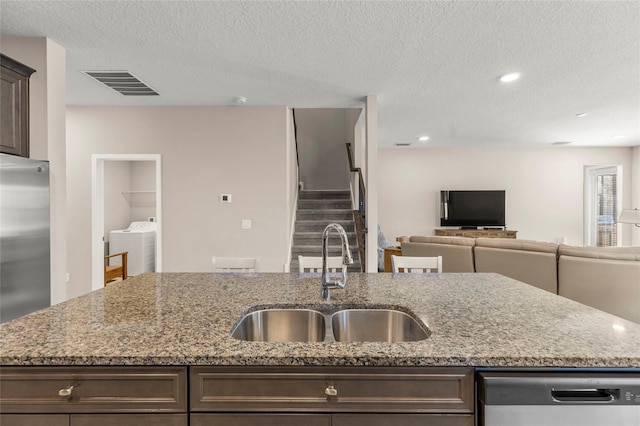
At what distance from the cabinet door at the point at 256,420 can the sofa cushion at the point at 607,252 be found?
358 cm

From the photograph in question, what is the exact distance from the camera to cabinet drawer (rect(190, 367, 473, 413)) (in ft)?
3.18

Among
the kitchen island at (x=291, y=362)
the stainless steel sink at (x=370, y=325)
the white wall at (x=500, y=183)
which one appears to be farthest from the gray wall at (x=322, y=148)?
the kitchen island at (x=291, y=362)

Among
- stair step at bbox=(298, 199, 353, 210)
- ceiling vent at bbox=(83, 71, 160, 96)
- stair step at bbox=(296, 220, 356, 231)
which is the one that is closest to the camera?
ceiling vent at bbox=(83, 71, 160, 96)

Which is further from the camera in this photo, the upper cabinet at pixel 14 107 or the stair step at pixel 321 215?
the stair step at pixel 321 215

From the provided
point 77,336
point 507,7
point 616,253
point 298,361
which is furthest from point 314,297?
point 616,253

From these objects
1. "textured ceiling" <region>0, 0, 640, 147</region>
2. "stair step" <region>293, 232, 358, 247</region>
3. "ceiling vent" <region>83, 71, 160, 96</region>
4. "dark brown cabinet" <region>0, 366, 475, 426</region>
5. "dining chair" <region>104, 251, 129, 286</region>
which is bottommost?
"dining chair" <region>104, 251, 129, 286</region>

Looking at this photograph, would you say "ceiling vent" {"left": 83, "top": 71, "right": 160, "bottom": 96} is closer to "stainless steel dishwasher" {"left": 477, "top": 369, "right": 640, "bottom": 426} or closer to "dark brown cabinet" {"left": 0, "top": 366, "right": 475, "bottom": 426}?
"dark brown cabinet" {"left": 0, "top": 366, "right": 475, "bottom": 426}

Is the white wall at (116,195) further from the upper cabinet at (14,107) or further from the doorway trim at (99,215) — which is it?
the upper cabinet at (14,107)

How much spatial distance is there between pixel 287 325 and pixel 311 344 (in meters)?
0.47

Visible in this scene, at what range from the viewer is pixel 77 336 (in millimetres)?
1083

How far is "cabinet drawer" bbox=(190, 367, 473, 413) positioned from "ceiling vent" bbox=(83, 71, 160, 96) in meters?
3.30

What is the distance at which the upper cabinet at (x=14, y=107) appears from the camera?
2.38 metres

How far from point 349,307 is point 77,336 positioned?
3.22 feet

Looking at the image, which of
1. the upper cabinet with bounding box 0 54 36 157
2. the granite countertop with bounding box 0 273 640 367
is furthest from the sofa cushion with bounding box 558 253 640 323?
the upper cabinet with bounding box 0 54 36 157
